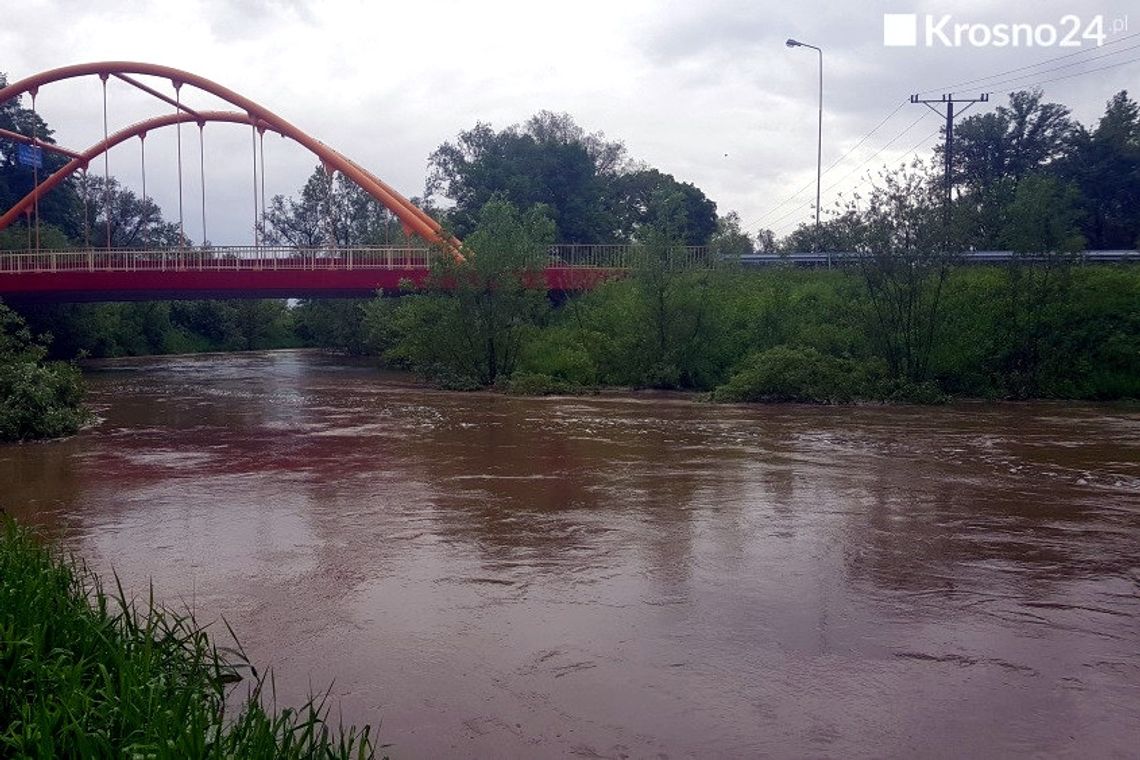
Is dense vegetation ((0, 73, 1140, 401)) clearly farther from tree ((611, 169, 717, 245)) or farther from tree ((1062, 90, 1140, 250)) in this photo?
tree ((611, 169, 717, 245))

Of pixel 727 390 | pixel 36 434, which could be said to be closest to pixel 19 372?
pixel 36 434

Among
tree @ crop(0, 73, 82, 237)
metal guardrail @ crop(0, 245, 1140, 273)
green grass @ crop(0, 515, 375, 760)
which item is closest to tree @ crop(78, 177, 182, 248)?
tree @ crop(0, 73, 82, 237)

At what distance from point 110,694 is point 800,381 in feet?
71.5

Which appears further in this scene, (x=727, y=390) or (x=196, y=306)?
(x=196, y=306)

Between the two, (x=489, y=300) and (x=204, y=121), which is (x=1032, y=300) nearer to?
(x=489, y=300)

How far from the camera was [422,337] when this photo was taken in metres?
32.4

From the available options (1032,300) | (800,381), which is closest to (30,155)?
(800,381)

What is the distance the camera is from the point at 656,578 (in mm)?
8391

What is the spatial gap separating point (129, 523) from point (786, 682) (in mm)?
7583

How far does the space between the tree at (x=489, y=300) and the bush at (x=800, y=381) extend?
8.03 metres

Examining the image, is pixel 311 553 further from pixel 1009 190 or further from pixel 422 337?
pixel 1009 190

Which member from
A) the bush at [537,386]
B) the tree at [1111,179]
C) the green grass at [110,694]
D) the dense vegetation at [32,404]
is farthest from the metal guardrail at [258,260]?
the green grass at [110,694]

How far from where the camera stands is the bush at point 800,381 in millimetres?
24656

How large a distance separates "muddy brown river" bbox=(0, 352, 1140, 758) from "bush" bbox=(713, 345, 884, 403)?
6.71 m
